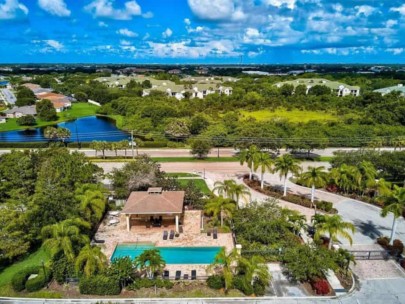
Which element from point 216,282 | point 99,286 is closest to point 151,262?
point 99,286

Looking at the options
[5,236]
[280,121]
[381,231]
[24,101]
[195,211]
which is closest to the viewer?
[5,236]

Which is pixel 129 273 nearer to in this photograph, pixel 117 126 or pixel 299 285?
pixel 299 285

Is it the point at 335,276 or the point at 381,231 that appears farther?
the point at 381,231

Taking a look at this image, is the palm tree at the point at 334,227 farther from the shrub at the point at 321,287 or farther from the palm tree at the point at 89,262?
the palm tree at the point at 89,262

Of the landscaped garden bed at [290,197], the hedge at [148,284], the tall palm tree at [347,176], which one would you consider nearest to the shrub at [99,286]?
the hedge at [148,284]

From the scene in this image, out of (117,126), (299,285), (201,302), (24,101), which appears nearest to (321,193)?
(299,285)

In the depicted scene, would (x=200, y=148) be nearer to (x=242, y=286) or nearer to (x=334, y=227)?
(x=334, y=227)

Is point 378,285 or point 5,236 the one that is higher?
point 5,236
